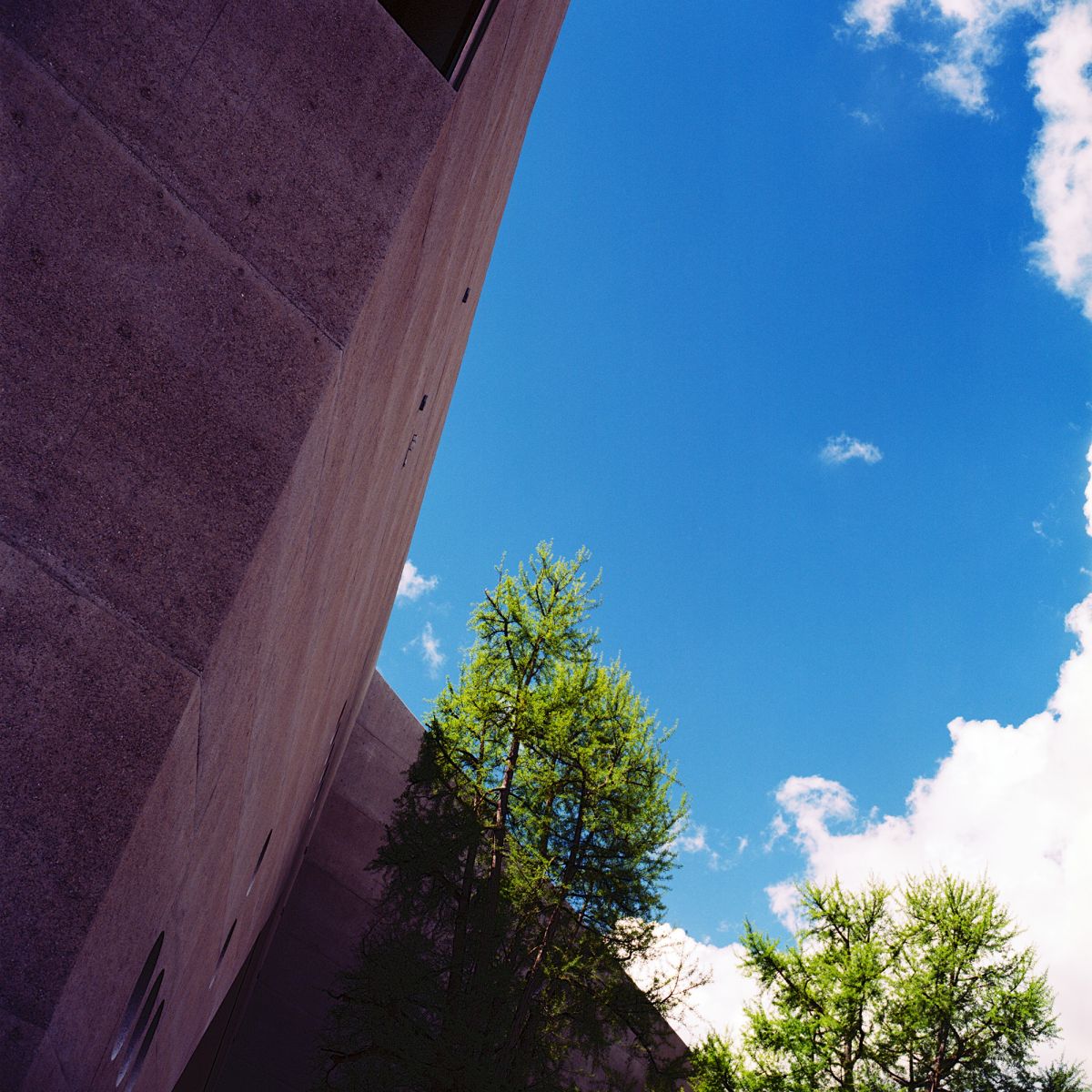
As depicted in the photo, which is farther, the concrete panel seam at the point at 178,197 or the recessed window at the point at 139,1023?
the recessed window at the point at 139,1023

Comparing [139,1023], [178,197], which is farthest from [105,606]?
[139,1023]

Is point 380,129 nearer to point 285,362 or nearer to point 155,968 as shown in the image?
point 285,362

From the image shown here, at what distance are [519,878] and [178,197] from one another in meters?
13.4

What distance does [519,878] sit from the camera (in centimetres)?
1368

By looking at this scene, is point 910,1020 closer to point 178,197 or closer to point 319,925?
point 319,925

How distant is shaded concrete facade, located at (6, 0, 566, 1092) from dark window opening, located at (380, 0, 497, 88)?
748 millimetres

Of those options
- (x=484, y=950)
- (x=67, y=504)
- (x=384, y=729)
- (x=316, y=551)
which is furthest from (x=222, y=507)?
(x=384, y=729)

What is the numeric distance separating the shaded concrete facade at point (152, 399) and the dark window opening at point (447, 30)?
0.75 meters

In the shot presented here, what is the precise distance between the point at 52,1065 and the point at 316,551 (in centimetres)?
175

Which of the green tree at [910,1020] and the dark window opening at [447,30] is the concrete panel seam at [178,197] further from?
the green tree at [910,1020]

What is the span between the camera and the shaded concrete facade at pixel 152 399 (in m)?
1.83

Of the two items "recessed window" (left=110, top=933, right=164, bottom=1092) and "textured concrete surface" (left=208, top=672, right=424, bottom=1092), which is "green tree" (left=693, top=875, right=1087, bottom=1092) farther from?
"recessed window" (left=110, top=933, right=164, bottom=1092)

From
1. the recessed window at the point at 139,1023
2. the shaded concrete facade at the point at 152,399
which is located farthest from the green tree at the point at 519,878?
the shaded concrete facade at the point at 152,399

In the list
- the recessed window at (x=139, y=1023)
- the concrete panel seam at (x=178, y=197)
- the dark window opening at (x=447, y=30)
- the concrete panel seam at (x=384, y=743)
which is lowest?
the recessed window at (x=139, y=1023)
